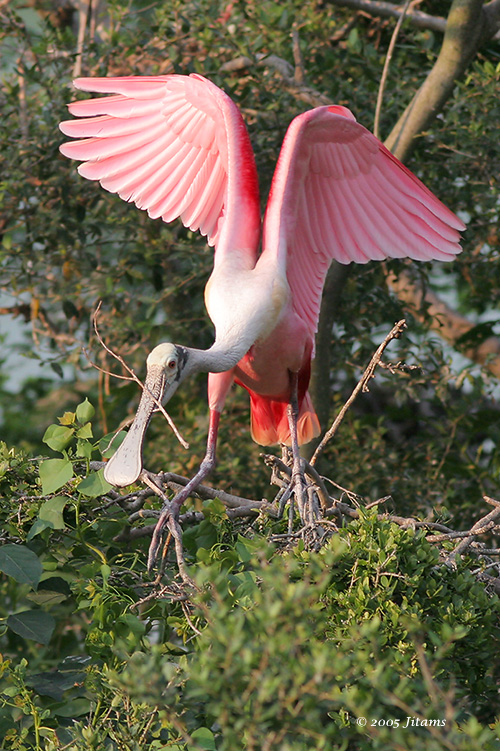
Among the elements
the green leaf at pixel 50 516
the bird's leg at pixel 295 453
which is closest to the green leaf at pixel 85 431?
the green leaf at pixel 50 516

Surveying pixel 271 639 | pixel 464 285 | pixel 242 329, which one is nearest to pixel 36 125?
pixel 242 329

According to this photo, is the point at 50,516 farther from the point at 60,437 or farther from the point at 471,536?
the point at 471,536

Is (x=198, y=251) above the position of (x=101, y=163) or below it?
below

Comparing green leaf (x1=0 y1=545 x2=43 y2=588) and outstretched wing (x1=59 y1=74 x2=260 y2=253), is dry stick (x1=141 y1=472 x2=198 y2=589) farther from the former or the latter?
outstretched wing (x1=59 y1=74 x2=260 y2=253)

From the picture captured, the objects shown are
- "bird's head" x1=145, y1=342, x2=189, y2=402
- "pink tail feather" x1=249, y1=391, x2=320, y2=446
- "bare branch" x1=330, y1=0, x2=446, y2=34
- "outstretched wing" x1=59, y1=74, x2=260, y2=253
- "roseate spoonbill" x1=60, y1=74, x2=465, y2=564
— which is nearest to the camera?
"bird's head" x1=145, y1=342, x2=189, y2=402

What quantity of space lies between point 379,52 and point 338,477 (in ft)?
7.17

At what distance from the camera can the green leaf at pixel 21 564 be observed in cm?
233

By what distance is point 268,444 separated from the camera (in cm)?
390

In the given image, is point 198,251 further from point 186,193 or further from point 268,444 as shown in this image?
point 268,444

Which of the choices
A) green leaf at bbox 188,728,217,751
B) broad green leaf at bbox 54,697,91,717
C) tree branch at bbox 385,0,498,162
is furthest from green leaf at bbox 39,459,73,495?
tree branch at bbox 385,0,498,162

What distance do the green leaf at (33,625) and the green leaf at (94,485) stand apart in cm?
33

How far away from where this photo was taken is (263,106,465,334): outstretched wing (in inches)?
139

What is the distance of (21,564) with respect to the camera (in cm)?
236

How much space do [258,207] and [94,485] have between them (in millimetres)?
1523
